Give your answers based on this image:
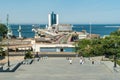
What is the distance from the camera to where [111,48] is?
59031mm

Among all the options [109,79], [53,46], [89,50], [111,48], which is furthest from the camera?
[53,46]

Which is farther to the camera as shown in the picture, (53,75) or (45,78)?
(53,75)

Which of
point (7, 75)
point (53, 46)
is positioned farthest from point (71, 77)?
point (53, 46)

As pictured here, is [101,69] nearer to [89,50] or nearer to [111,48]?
[111,48]

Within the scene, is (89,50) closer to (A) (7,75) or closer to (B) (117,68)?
(B) (117,68)

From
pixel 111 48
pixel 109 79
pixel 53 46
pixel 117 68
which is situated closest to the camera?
pixel 109 79

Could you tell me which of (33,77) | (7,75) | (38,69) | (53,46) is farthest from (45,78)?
(53,46)

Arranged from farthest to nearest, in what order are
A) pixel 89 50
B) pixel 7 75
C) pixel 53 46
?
pixel 53 46 → pixel 89 50 → pixel 7 75

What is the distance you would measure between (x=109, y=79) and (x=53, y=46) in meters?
52.8

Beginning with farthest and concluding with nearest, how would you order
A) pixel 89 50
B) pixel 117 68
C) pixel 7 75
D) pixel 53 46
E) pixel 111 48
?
pixel 53 46, pixel 89 50, pixel 111 48, pixel 117 68, pixel 7 75

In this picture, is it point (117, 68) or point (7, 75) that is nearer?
point (7, 75)

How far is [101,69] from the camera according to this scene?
3956 centimetres

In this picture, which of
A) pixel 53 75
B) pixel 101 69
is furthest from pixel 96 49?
pixel 53 75

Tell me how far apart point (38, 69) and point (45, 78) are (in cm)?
776
